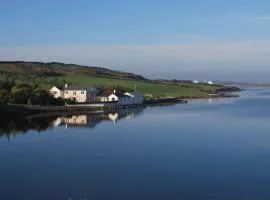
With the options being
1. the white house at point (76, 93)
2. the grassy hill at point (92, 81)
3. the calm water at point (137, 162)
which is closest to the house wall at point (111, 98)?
the white house at point (76, 93)

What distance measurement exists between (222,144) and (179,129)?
15.2 feet

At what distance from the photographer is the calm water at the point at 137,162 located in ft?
32.3

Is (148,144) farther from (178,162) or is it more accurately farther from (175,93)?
(175,93)

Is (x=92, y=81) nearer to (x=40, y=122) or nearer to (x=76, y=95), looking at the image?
(x=76, y=95)

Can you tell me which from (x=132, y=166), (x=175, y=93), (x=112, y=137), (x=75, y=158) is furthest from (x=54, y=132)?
(x=175, y=93)

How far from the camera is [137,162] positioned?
12719mm

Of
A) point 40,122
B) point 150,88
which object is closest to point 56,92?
point 40,122

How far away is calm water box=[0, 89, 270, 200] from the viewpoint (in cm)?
986

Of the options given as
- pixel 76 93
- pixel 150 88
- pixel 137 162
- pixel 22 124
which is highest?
pixel 150 88

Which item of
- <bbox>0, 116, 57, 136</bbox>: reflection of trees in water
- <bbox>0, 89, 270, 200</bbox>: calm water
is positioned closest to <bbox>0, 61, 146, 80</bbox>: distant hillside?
<bbox>0, 116, 57, 136</bbox>: reflection of trees in water

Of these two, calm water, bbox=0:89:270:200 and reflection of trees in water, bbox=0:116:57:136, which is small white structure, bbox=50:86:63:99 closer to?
reflection of trees in water, bbox=0:116:57:136

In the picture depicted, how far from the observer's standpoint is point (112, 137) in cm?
1812

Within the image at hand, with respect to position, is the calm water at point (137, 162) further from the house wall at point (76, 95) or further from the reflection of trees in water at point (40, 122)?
the house wall at point (76, 95)

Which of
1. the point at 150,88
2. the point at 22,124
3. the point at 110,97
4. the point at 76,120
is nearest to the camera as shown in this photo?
the point at 22,124
